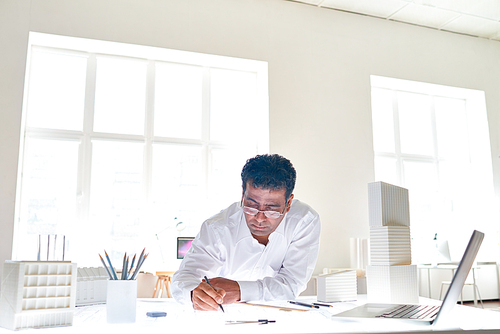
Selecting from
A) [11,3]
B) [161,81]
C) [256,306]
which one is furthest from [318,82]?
[256,306]

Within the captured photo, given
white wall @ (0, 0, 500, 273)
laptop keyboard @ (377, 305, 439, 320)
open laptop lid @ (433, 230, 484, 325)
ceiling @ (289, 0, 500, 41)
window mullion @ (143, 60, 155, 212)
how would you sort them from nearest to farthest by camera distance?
open laptop lid @ (433, 230, 484, 325)
laptop keyboard @ (377, 305, 439, 320)
white wall @ (0, 0, 500, 273)
window mullion @ (143, 60, 155, 212)
ceiling @ (289, 0, 500, 41)

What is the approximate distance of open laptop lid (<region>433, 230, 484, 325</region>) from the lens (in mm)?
1103

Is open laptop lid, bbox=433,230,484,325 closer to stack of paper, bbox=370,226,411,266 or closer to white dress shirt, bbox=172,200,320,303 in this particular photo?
stack of paper, bbox=370,226,411,266

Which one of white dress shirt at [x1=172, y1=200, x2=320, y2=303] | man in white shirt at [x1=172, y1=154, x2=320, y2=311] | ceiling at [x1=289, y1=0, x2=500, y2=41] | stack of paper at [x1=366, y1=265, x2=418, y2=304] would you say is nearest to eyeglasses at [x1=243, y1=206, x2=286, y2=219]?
man in white shirt at [x1=172, y1=154, x2=320, y2=311]

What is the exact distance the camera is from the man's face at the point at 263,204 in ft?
6.09

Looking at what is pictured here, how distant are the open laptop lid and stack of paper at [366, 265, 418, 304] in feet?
1.99

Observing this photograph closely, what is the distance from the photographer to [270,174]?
1869 millimetres

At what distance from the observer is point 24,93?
422 centimetres

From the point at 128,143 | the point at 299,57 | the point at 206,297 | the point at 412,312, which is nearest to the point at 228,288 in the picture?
the point at 206,297

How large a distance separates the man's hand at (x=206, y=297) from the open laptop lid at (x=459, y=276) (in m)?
0.68

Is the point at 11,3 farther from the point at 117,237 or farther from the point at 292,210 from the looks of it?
the point at 292,210

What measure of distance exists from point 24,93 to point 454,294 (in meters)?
4.19

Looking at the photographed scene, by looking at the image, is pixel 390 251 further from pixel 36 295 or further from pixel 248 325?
pixel 36 295

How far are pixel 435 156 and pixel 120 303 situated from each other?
5495 millimetres
